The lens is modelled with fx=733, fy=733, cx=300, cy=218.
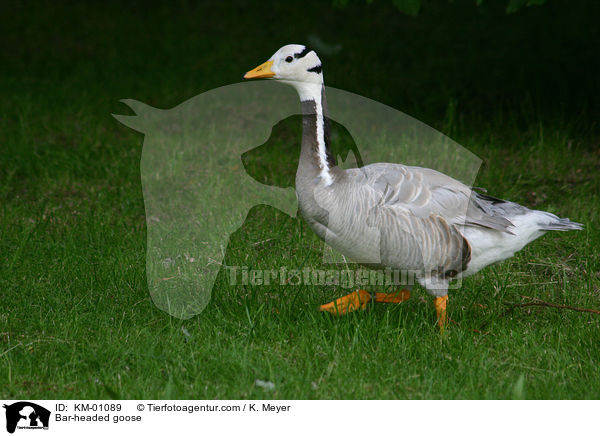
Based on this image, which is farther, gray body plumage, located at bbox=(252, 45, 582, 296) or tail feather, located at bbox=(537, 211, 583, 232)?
tail feather, located at bbox=(537, 211, 583, 232)

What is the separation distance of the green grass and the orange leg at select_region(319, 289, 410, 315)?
9cm

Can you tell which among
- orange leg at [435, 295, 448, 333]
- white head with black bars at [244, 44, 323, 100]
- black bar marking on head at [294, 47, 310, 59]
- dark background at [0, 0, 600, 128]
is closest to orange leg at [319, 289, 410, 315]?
orange leg at [435, 295, 448, 333]

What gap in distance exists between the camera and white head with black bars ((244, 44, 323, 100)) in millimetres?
4410

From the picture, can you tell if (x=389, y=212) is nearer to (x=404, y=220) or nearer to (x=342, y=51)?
(x=404, y=220)

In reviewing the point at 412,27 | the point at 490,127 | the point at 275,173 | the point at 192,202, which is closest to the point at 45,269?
the point at 192,202

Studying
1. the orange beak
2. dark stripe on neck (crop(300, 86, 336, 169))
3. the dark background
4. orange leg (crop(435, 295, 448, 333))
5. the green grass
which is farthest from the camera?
the dark background

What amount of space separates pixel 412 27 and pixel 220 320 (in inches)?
292

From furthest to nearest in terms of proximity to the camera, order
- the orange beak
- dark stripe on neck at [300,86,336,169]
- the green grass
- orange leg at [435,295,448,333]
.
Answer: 1. orange leg at [435,295,448,333]
2. dark stripe on neck at [300,86,336,169]
3. the orange beak
4. the green grass

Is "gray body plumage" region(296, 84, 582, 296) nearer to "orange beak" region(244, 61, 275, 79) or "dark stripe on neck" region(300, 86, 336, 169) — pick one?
"dark stripe on neck" region(300, 86, 336, 169)

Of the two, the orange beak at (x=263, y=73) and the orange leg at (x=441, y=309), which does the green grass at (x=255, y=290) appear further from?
the orange beak at (x=263, y=73)

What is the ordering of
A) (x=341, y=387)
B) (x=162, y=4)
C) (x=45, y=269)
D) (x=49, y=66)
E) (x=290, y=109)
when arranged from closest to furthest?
1. (x=341, y=387)
2. (x=45, y=269)
3. (x=290, y=109)
4. (x=49, y=66)
5. (x=162, y=4)

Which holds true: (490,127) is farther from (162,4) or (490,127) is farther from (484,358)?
(162,4)

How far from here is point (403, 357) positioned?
4336 mm

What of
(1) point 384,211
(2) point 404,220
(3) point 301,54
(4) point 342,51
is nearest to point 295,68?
(3) point 301,54
